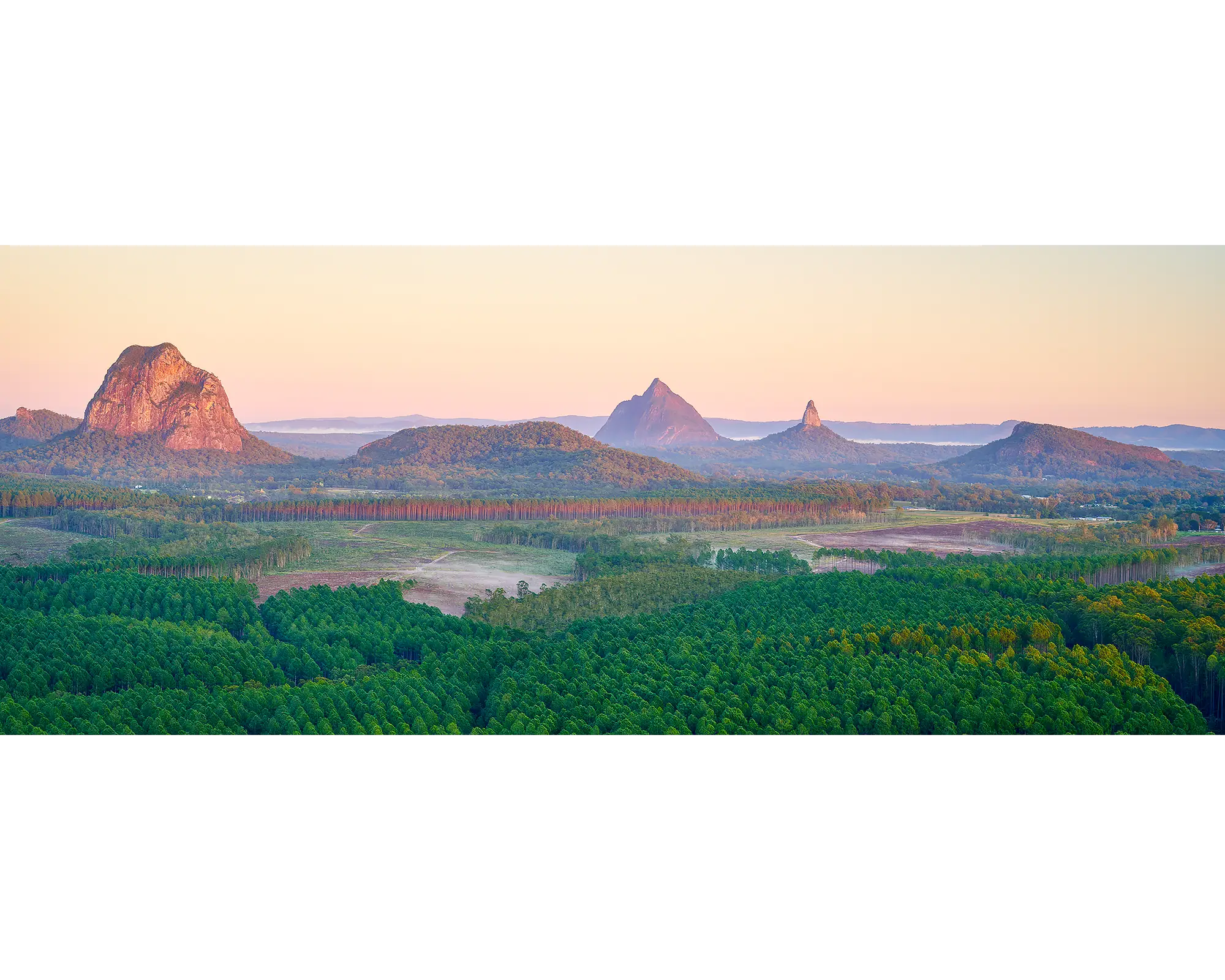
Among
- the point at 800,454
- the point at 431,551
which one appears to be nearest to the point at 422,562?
the point at 431,551

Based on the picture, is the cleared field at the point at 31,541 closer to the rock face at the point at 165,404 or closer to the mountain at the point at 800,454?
the rock face at the point at 165,404

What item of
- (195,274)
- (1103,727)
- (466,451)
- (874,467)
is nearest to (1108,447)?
Result: (874,467)

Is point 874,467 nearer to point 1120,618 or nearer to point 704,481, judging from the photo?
point 704,481

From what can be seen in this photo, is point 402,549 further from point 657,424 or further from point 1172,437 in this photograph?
point 1172,437

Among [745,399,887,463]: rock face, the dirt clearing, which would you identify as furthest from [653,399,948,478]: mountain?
the dirt clearing

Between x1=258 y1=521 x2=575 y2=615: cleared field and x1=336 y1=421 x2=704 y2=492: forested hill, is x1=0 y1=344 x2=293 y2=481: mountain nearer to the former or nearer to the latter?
x1=258 y1=521 x2=575 y2=615: cleared field
